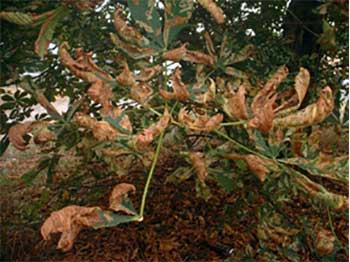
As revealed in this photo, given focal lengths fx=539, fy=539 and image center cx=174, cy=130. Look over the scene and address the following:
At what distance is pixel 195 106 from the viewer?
1269mm

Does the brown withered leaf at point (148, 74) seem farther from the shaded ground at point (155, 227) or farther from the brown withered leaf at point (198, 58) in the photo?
the shaded ground at point (155, 227)

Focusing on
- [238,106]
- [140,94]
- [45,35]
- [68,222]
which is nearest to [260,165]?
[238,106]

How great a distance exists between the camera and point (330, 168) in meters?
0.98

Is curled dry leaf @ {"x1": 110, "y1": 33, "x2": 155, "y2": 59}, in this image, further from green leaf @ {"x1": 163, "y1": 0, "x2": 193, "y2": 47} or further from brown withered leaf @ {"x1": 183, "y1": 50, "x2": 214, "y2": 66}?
brown withered leaf @ {"x1": 183, "y1": 50, "x2": 214, "y2": 66}

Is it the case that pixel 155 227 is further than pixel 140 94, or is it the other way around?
pixel 155 227

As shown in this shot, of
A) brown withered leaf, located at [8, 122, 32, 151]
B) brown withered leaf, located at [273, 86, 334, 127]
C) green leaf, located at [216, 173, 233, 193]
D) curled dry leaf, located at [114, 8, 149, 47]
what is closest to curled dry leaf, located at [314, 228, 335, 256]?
green leaf, located at [216, 173, 233, 193]

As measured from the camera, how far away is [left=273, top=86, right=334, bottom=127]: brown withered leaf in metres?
0.90

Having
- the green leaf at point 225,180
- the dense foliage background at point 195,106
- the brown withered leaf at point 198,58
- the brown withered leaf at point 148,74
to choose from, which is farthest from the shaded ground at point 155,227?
the brown withered leaf at point 148,74

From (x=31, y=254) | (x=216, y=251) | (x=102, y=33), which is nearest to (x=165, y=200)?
(x=216, y=251)

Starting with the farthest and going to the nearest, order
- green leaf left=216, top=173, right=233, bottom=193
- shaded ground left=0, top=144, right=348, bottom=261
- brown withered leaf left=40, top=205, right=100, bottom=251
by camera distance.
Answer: shaded ground left=0, top=144, right=348, bottom=261, green leaf left=216, top=173, right=233, bottom=193, brown withered leaf left=40, top=205, right=100, bottom=251

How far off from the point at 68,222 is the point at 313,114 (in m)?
0.44

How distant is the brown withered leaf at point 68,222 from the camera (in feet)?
2.79

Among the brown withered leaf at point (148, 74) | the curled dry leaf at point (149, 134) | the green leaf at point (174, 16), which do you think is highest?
the green leaf at point (174, 16)

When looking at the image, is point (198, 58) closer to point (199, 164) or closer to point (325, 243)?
point (199, 164)
